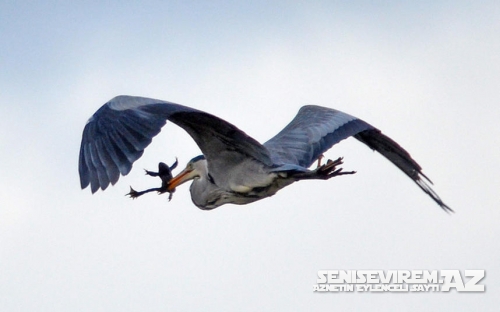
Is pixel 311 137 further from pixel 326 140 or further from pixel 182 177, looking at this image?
pixel 182 177

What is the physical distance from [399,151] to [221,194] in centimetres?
197

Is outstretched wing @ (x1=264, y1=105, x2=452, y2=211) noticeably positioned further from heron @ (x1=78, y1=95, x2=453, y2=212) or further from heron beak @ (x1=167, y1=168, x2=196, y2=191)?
heron beak @ (x1=167, y1=168, x2=196, y2=191)

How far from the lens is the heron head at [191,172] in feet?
43.2

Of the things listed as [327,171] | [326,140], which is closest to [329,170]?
[327,171]

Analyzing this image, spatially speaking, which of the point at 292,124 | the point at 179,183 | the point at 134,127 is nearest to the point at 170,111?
the point at 134,127

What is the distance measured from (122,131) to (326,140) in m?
2.98

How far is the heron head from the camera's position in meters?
13.2

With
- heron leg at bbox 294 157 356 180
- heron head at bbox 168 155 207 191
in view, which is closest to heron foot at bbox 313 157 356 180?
heron leg at bbox 294 157 356 180

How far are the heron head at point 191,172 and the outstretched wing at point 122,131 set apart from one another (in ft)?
3.73

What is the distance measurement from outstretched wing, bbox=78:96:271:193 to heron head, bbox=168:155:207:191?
3.73ft

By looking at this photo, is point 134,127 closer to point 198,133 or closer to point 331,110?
point 198,133

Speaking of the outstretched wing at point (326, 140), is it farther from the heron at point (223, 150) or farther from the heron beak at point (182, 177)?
the heron beak at point (182, 177)

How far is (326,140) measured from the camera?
1340 centimetres

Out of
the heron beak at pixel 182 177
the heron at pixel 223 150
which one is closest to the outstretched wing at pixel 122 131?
the heron at pixel 223 150
